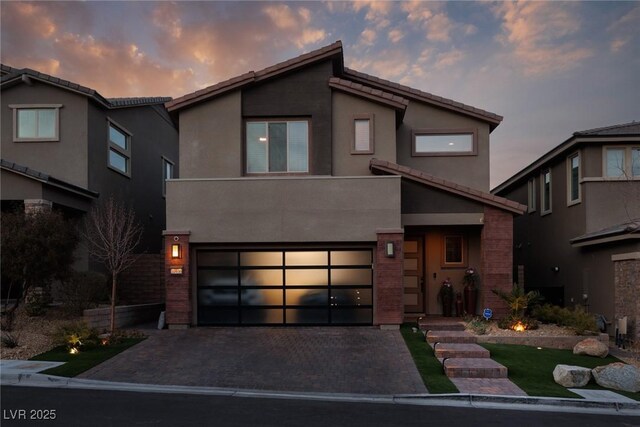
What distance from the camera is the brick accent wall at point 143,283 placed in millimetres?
17000

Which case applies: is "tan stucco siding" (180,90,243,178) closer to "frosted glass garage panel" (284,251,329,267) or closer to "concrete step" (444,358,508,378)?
"frosted glass garage panel" (284,251,329,267)

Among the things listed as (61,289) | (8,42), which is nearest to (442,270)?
(61,289)

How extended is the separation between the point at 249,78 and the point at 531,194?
1283cm

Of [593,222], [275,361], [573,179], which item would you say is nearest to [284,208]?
[275,361]

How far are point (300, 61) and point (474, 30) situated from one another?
686 cm

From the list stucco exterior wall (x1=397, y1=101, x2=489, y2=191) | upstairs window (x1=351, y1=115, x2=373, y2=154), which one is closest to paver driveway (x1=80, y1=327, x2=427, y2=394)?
upstairs window (x1=351, y1=115, x2=373, y2=154)

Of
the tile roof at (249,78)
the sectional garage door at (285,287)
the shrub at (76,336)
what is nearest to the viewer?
the shrub at (76,336)

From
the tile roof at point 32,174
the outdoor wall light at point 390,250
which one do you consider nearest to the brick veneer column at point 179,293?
the tile roof at point 32,174

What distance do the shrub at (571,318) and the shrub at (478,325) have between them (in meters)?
1.79

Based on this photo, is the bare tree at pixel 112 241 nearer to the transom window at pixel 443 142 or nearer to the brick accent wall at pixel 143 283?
the brick accent wall at pixel 143 283

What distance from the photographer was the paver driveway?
30.6 ft

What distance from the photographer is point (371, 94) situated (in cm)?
1494

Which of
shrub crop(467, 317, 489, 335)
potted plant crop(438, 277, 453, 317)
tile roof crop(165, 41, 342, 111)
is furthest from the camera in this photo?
potted plant crop(438, 277, 453, 317)

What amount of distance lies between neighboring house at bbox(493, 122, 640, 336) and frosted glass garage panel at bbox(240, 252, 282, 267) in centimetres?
926
